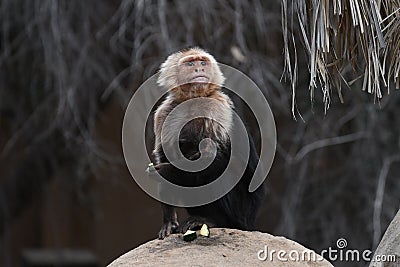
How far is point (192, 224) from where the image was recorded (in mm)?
3775

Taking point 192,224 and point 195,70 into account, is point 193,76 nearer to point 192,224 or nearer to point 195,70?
point 195,70

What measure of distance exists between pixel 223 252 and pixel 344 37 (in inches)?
45.5

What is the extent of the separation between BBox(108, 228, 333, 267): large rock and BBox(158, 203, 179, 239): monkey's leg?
79 mm

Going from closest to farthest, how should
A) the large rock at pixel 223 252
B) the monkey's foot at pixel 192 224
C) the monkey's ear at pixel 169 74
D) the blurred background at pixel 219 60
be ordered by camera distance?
the large rock at pixel 223 252 → the monkey's foot at pixel 192 224 → the monkey's ear at pixel 169 74 → the blurred background at pixel 219 60

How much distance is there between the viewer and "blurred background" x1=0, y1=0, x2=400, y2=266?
19.1 feet

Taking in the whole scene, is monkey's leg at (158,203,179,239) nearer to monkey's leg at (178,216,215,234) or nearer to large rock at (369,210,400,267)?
monkey's leg at (178,216,215,234)

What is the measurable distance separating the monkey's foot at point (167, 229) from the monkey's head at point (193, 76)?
2.10 ft

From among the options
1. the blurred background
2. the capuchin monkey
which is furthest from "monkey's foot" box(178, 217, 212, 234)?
the blurred background

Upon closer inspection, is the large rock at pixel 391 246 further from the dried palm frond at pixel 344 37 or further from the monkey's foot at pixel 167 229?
the monkey's foot at pixel 167 229

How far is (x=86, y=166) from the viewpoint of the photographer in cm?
704

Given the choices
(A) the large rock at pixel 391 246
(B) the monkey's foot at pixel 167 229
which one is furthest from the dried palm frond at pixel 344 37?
(B) the monkey's foot at pixel 167 229

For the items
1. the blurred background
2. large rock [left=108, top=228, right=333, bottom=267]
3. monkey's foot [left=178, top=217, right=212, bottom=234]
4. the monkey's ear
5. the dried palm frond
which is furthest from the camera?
the blurred background

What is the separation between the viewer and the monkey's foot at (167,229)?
3766 mm

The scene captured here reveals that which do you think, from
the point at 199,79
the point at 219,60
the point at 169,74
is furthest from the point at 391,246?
the point at 219,60
